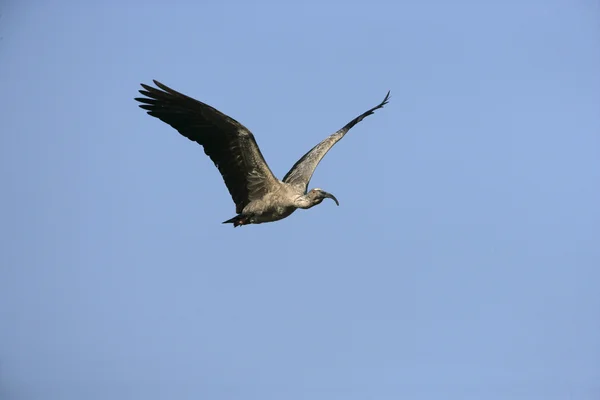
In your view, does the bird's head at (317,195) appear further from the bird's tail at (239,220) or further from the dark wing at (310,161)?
the bird's tail at (239,220)

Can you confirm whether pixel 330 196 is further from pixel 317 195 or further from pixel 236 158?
pixel 236 158

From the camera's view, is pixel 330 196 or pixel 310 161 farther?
pixel 310 161

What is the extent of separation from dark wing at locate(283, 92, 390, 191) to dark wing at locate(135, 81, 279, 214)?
1.28 meters

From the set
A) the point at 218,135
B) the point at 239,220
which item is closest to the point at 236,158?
the point at 218,135

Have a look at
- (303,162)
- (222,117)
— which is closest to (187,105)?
(222,117)

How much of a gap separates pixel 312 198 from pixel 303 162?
92.8 inches

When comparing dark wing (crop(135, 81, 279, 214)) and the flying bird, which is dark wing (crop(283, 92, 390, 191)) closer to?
the flying bird

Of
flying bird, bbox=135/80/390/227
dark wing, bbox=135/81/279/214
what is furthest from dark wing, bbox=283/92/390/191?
dark wing, bbox=135/81/279/214

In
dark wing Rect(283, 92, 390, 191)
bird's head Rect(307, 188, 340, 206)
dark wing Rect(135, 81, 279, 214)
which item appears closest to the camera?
dark wing Rect(135, 81, 279, 214)

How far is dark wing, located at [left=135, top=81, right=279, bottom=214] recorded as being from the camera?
1845 centimetres

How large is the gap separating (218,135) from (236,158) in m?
0.64

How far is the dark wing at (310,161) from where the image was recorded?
20750 mm

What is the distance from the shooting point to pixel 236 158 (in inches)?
752

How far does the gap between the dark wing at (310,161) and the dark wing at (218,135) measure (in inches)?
50.4
